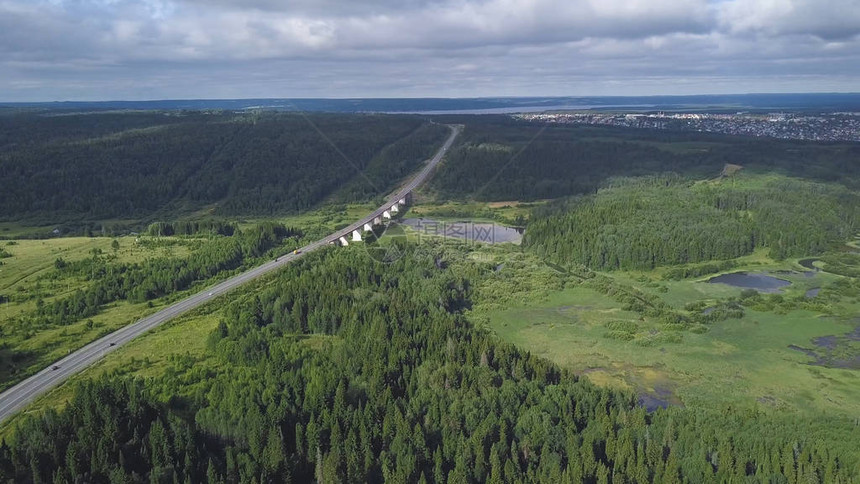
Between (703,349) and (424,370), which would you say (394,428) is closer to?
(424,370)

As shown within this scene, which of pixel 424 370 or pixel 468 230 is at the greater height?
pixel 424 370

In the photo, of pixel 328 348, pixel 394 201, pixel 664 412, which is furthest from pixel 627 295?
pixel 394 201

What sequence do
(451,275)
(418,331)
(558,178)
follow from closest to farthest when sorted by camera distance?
(418,331) < (451,275) < (558,178)

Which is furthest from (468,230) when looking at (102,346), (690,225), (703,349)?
(102,346)

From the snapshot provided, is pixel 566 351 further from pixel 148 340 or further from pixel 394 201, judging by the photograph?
pixel 394 201

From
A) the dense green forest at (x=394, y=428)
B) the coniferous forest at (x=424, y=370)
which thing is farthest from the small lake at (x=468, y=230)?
the dense green forest at (x=394, y=428)

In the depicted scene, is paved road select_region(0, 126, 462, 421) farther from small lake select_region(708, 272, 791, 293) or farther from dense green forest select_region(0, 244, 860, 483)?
small lake select_region(708, 272, 791, 293)
